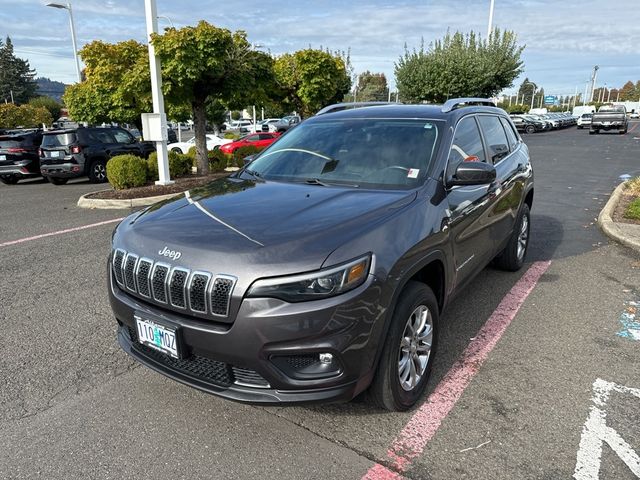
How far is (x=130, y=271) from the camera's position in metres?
2.68

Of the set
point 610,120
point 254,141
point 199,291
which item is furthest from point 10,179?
point 610,120

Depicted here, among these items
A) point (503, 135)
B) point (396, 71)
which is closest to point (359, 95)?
point (396, 71)

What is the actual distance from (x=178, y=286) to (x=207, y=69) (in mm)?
10240

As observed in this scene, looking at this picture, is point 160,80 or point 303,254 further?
point 160,80

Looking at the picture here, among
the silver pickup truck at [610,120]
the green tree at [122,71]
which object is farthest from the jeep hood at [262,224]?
the silver pickup truck at [610,120]

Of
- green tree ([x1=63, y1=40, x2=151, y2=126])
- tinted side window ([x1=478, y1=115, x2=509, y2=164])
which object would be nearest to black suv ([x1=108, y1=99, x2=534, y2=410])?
tinted side window ([x1=478, y1=115, x2=509, y2=164])

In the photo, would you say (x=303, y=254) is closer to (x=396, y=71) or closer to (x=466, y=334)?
(x=466, y=334)

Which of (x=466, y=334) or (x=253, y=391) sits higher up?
(x=253, y=391)

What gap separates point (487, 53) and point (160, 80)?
2293 cm

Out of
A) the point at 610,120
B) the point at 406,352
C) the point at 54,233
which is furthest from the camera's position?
the point at 610,120

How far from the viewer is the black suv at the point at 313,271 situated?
228 centimetres

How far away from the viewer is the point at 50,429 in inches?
109

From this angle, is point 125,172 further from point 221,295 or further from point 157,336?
point 221,295

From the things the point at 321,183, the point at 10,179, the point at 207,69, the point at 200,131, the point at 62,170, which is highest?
the point at 207,69
